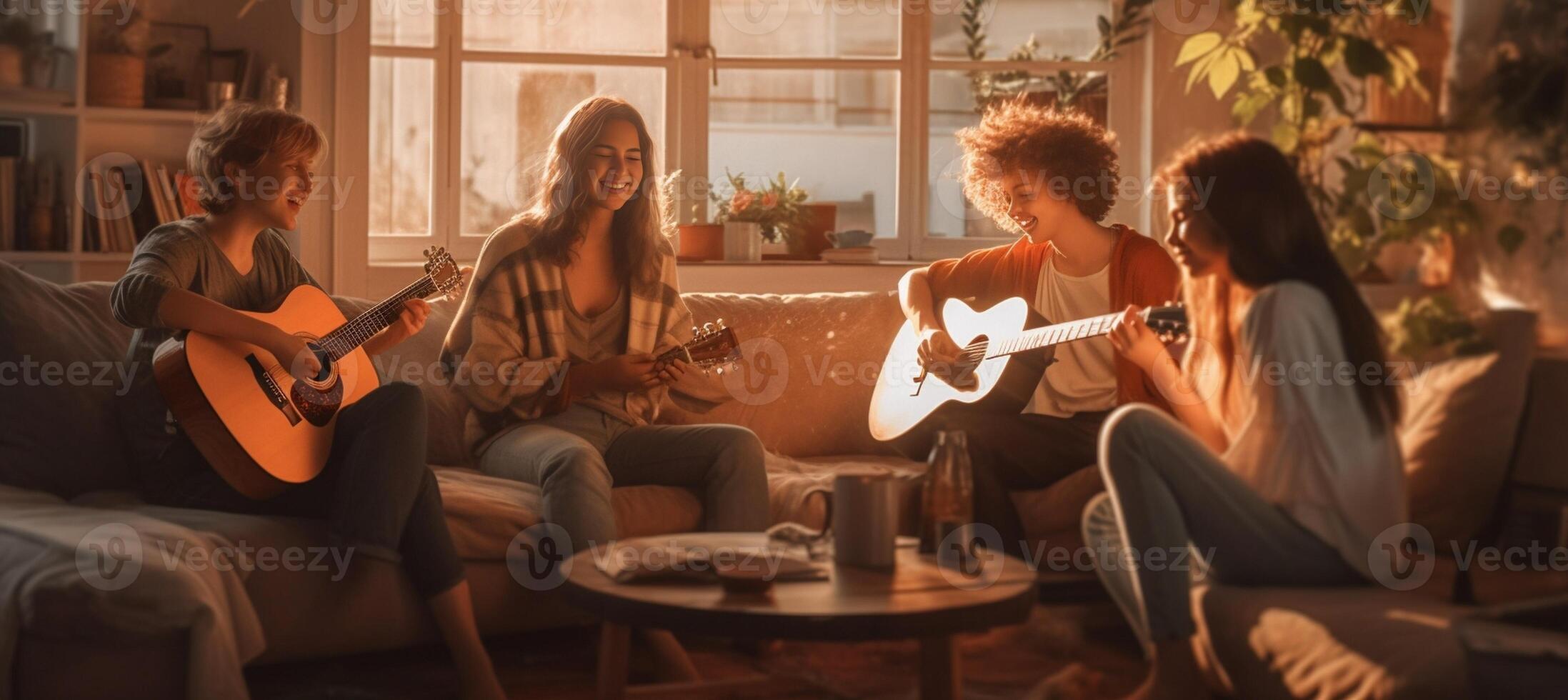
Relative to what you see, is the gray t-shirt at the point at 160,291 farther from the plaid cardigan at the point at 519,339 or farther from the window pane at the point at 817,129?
the window pane at the point at 817,129

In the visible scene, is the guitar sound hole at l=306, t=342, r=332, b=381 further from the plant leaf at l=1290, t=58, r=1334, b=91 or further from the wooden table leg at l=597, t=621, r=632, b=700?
the plant leaf at l=1290, t=58, r=1334, b=91

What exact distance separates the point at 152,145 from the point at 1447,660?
10.6ft

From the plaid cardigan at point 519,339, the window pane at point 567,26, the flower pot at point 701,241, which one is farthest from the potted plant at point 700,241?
the plaid cardigan at point 519,339

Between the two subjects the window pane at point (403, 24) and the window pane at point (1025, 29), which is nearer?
the window pane at point (403, 24)

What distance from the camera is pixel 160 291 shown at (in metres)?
2.14

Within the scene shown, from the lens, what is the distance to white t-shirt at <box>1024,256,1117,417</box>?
2521 millimetres

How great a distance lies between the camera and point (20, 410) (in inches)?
92.3

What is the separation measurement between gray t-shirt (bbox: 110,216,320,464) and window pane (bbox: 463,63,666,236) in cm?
137

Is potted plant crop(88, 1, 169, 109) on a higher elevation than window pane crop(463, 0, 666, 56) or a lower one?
lower

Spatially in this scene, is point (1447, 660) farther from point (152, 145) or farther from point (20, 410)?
point (152, 145)

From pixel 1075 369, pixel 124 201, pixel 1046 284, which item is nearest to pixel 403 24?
pixel 124 201

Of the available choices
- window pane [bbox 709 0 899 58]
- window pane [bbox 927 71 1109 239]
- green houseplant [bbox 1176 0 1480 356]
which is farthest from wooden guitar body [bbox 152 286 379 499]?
window pane [bbox 927 71 1109 239]

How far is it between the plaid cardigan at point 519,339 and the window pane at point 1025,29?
149 cm

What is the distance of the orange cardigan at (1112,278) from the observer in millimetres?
2338
